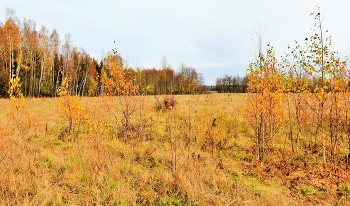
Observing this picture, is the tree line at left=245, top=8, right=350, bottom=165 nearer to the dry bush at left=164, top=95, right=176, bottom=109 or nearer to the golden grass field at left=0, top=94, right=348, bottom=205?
the golden grass field at left=0, top=94, right=348, bottom=205

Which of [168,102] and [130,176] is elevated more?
[168,102]

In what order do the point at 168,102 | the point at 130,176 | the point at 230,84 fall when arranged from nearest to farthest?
1. the point at 130,176
2. the point at 168,102
3. the point at 230,84

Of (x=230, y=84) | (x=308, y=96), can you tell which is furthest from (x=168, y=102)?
(x=230, y=84)

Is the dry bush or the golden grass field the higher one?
the dry bush

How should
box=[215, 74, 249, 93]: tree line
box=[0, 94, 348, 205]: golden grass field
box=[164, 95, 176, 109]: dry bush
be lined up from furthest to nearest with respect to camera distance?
box=[215, 74, 249, 93]: tree line < box=[164, 95, 176, 109]: dry bush < box=[0, 94, 348, 205]: golden grass field

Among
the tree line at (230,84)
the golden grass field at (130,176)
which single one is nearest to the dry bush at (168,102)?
the golden grass field at (130,176)

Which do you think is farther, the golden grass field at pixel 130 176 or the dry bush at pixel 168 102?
the dry bush at pixel 168 102

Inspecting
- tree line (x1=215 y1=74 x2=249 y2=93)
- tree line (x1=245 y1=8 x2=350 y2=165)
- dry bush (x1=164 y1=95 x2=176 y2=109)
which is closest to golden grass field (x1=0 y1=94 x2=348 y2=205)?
tree line (x1=245 y1=8 x2=350 y2=165)

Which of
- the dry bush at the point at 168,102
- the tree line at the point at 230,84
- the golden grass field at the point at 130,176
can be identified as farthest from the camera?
the tree line at the point at 230,84

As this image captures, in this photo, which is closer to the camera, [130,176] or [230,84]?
[130,176]

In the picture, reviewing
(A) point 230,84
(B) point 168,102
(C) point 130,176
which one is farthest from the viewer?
(A) point 230,84

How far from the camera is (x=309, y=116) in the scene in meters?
9.06

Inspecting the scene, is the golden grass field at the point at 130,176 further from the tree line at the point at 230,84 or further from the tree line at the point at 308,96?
the tree line at the point at 230,84

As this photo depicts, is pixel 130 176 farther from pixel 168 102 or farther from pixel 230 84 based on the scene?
pixel 230 84
